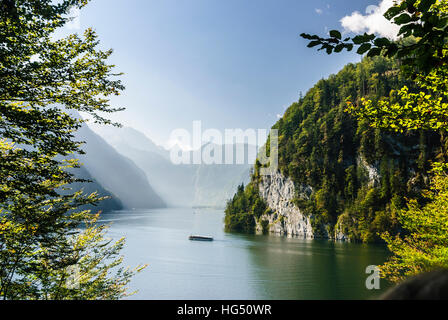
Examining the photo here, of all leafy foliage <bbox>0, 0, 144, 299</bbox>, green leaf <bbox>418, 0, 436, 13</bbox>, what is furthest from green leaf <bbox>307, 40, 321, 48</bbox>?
leafy foliage <bbox>0, 0, 144, 299</bbox>

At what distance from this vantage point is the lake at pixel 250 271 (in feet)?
112

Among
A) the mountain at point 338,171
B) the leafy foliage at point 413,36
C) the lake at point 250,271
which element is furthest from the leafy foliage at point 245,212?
the leafy foliage at point 413,36

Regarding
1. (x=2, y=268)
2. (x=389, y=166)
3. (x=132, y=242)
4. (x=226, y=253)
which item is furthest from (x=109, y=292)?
(x=389, y=166)

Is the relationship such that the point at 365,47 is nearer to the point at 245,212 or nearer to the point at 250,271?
the point at 250,271

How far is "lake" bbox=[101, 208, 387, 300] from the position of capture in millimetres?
34188

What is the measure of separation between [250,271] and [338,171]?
6644 cm

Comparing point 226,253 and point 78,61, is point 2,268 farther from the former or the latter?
point 226,253

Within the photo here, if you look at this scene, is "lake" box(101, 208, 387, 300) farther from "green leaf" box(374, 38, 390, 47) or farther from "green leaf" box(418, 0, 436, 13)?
"green leaf" box(418, 0, 436, 13)

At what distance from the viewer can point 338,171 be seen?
98.0 m

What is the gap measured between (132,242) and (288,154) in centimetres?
7343

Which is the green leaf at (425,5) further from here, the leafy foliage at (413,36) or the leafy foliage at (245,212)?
the leafy foliage at (245,212)

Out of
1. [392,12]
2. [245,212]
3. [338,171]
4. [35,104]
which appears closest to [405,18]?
[392,12]

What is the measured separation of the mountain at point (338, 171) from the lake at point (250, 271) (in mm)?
19731
